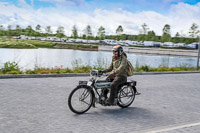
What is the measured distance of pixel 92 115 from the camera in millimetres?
5867

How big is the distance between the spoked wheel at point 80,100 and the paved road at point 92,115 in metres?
0.19

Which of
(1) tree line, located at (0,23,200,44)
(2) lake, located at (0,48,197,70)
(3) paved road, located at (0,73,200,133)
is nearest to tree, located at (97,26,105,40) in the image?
(1) tree line, located at (0,23,200,44)

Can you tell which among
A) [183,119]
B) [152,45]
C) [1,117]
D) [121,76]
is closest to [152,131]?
[183,119]

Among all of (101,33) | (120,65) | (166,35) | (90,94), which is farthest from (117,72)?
(101,33)

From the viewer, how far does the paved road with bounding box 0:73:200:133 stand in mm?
4914

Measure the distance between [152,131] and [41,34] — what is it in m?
Answer: 116

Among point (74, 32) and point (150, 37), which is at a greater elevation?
point (74, 32)

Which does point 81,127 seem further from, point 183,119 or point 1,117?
point 183,119

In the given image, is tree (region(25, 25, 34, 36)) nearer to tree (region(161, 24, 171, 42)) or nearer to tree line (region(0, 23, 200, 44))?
tree line (region(0, 23, 200, 44))

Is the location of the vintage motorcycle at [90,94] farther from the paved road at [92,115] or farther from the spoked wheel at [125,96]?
the paved road at [92,115]

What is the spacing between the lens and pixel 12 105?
6359 millimetres

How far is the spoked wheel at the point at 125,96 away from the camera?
6586 mm

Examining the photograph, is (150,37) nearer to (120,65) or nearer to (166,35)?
(166,35)

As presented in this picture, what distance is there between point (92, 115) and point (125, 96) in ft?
4.33
